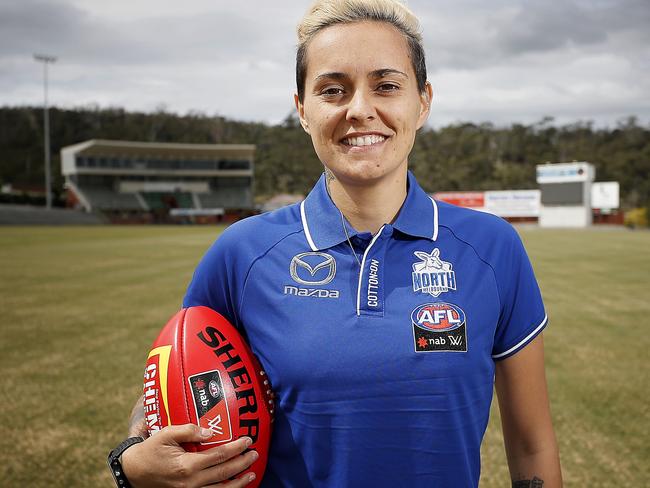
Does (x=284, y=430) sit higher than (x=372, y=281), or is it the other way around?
(x=372, y=281)

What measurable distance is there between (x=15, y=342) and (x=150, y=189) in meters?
68.6

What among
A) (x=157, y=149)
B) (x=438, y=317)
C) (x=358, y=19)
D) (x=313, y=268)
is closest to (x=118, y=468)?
(x=313, y=268)

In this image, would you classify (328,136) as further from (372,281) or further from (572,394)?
(572,394)

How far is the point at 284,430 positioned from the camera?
5.36 ft

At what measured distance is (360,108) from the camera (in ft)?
5.16

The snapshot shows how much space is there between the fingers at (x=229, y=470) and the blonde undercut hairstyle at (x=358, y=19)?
1.01 metres

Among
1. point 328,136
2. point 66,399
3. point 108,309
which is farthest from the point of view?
point 108,309

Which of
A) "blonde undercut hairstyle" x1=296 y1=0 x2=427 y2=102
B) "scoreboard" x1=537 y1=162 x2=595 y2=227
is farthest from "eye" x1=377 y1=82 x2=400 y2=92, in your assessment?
"scoreboard" x1=537 y1=162 x2=595 y2=227

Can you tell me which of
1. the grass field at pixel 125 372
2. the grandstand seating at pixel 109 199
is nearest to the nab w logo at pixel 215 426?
the grass field at pixel 125 372

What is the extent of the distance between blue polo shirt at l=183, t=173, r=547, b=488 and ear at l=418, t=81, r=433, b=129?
0.24 meters

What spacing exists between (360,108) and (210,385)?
2.87 ft

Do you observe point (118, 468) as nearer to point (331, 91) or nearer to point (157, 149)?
point (331, 91)

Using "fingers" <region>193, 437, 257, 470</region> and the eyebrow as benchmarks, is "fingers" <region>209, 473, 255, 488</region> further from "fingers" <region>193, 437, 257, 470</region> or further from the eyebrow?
the eyebrow

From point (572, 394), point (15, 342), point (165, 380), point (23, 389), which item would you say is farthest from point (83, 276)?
point (165, 380)
